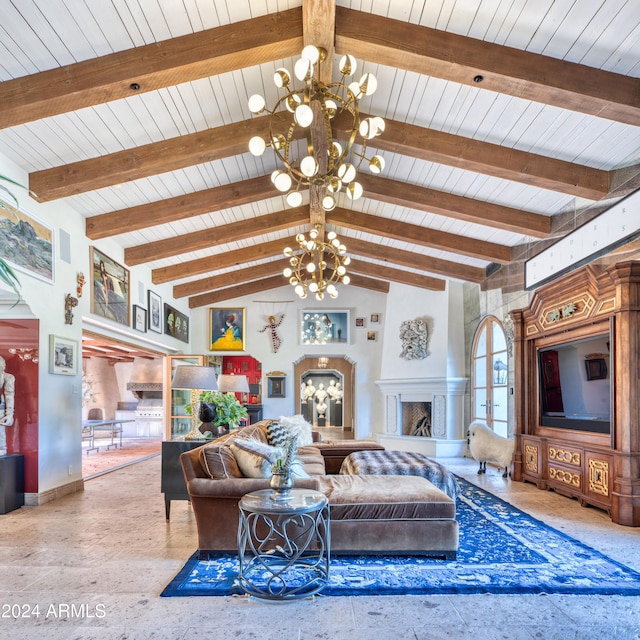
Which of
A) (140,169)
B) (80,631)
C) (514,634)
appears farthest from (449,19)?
(80,631)

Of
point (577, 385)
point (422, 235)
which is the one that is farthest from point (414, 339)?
point (577, 385)

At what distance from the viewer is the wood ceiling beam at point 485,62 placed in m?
3.56

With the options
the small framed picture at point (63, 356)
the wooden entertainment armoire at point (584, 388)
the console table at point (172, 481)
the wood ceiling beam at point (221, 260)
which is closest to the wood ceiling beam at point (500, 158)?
the wooden entertainment armoire at point (584, 388)

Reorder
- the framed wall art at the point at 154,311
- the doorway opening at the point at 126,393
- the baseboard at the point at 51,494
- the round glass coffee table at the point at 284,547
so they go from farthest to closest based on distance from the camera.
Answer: the doorway opening at the point at 126,393 < the framed wall art at the point at 154,311 < the baseboard at the point at 51,494 < the round glass coffee table at the point at 284,547

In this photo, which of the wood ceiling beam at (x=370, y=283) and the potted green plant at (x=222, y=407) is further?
the wood ceiling beam at (x=370, y=283)

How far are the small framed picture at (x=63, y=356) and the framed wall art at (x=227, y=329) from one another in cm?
540

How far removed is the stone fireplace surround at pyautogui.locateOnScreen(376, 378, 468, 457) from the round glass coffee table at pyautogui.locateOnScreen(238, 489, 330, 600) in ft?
20.3

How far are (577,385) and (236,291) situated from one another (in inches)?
298

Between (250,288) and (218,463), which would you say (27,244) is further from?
(250,288)

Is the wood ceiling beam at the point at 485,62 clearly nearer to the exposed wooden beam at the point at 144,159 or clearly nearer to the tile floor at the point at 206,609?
the exposed wooden beam at the point at 144,159

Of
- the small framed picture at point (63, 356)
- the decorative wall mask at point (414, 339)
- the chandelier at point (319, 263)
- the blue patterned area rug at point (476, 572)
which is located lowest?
the blue patterned area rug at point (476, 572)

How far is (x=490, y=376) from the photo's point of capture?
8.22 m

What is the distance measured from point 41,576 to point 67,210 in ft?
13.1

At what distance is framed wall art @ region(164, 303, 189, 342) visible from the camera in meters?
9.55
